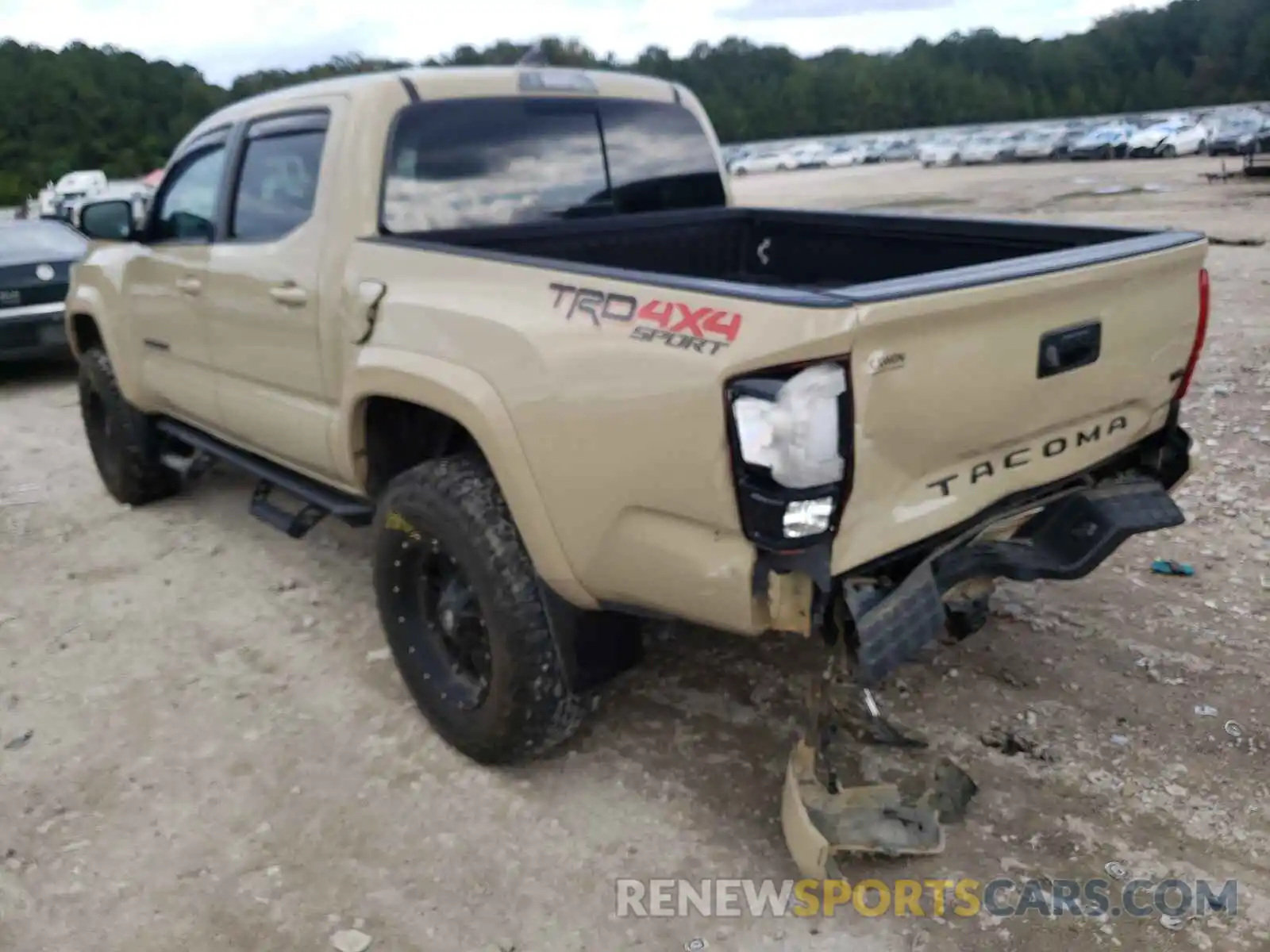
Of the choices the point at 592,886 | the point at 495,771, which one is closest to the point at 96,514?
the point at 495,771

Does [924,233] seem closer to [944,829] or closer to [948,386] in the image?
[948,386]

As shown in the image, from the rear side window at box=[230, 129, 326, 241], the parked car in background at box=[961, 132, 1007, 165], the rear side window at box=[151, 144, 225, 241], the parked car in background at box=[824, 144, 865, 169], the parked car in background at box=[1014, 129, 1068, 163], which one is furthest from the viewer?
the parked car in background at box=[824, 144, 865, 169]

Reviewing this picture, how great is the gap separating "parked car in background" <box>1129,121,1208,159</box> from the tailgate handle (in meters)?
49.7

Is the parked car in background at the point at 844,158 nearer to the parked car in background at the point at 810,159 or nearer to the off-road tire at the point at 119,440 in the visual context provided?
the parked car in background at the point at 810,159

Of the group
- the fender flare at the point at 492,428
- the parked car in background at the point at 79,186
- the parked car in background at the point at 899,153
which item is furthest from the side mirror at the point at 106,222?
the parked car in background at the point at 899,153

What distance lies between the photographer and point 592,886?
2793 millimetres

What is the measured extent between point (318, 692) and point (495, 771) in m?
0.89

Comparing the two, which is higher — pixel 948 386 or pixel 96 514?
pixel 948 386

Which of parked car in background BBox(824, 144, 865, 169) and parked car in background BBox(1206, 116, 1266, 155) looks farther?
parked car in background BBox(824, 144, 865, 169)

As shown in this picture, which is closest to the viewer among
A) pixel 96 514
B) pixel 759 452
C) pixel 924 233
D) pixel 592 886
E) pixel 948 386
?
pixel 759 452

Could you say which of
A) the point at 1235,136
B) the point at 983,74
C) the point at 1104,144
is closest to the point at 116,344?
the point at 1235,136

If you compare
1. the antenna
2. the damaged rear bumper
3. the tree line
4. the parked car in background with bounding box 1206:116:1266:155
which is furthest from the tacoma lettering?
the tree line

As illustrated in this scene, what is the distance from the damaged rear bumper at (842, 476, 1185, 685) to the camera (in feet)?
8.14

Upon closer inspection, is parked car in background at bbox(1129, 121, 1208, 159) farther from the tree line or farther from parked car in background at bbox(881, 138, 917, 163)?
the tree line
